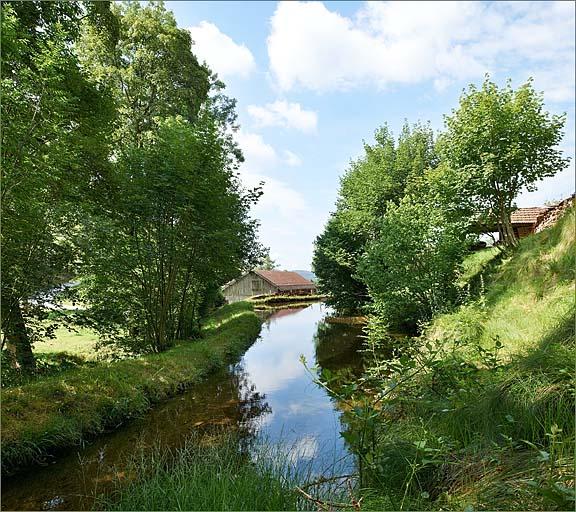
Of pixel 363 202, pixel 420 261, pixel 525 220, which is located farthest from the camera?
pixel 363 202

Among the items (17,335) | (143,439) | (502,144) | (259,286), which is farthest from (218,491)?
(259,286)

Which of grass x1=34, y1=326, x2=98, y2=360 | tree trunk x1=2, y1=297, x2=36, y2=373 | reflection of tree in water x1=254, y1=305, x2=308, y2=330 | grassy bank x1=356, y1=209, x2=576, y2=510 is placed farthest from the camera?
reflection of tree in water x1=254, y1=305, x2=308, y2=330

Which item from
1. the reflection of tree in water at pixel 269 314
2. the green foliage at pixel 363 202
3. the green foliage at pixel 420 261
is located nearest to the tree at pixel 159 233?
the green foliage at pixel 420 261

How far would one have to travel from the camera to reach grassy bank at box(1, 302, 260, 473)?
4.46 meters

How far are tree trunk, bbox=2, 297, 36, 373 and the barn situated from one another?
33.6 m

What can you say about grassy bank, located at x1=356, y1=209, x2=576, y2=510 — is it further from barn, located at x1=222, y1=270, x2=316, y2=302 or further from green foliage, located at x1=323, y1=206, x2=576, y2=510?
barn, located at x1=222, y1=270, x2=316, y2=302

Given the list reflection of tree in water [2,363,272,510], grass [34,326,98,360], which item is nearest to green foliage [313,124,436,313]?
grass [34,326,98,360]

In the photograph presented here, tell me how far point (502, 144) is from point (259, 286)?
34775mm

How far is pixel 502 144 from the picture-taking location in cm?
1104

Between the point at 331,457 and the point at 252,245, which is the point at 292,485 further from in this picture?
the point at 252,245

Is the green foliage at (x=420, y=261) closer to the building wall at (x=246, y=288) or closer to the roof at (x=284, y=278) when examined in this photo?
the building wall at (x=246, y=288)

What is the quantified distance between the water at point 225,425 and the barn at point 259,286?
31129 mm

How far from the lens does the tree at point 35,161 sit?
4.23m

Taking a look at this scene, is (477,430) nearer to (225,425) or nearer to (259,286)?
(225,425)
